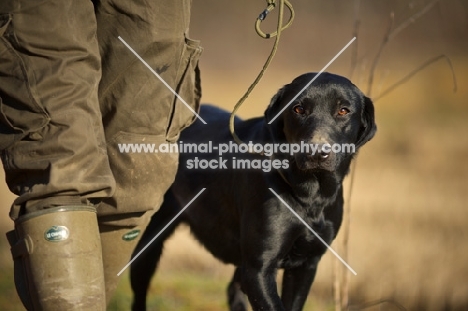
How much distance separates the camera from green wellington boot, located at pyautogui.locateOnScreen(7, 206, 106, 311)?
216 cm

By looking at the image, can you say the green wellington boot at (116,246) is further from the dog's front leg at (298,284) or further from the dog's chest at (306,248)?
the dog's front leg at (298,284)

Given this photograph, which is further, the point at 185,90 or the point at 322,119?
the point at 322,119

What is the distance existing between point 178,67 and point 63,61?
24.7 inches

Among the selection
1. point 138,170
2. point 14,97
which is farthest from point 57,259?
point 138,170

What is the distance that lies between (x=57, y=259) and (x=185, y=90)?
3.10 feet

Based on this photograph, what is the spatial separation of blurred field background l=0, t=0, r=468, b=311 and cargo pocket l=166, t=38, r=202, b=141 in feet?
5.02

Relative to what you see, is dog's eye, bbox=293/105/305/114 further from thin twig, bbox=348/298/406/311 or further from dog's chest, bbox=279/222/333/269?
thin twig, bbox=348/298/406/311

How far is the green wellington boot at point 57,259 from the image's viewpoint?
2162 mm

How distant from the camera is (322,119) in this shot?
3336 millimetres

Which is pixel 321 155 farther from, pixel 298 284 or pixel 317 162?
pixel 298 284

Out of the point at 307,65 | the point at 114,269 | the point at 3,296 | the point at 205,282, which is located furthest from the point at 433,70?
the point at 114,269

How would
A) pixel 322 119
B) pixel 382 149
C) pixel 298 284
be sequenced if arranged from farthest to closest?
pixel 382 149, pixel 298 284, pixel 322 119

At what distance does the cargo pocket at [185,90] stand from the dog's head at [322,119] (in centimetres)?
49

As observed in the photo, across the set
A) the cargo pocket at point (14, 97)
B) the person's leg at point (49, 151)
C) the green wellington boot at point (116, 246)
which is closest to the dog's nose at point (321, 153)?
the green wellington boot at point (116, 246)
